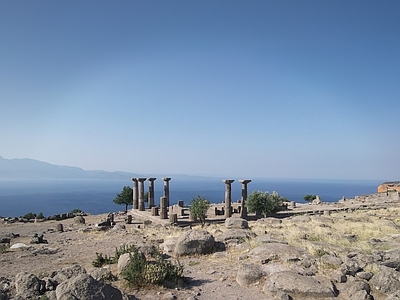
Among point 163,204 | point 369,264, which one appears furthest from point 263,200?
point 369,264

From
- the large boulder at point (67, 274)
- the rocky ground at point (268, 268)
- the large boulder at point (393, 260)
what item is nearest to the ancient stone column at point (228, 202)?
the rocky ground at point (268, 268)

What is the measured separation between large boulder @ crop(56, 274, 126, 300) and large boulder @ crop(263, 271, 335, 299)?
4079mm

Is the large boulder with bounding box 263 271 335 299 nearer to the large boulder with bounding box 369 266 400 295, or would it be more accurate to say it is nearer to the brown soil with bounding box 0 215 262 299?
the brown soil with bounding box 0 215 262 299

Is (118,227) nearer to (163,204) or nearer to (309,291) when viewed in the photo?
(163,204)

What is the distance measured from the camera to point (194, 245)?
12547 mm

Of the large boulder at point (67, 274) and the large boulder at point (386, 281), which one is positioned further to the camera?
the large boulder at point (386, 281)

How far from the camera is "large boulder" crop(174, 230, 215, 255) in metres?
12.5

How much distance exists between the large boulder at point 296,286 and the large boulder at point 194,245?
4.29 m

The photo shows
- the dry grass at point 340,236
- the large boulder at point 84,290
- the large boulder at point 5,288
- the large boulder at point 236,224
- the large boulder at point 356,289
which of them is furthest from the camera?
the large boulder at point 236,224

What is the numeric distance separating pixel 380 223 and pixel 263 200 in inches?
526

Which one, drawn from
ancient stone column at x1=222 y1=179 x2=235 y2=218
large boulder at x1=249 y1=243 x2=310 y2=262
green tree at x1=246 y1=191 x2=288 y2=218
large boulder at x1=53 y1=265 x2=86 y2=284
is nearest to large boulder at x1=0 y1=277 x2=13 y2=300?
large boulder at x1=53 y1=265 x2=86 y2=284

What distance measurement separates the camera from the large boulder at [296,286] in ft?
26.2

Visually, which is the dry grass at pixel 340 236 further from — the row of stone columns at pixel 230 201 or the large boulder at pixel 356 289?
the row of stone columns at pixel 230 201

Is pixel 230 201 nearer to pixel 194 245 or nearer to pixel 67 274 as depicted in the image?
pixel 194 245
